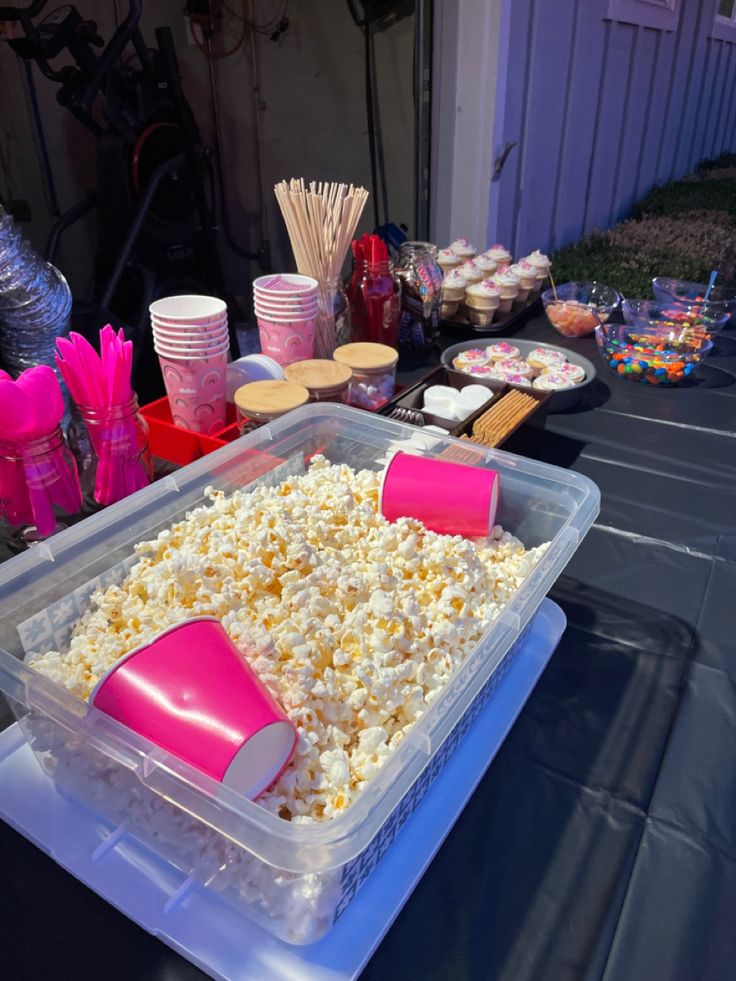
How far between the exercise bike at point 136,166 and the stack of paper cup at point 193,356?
2.94 feet

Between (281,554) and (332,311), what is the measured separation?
69 cm

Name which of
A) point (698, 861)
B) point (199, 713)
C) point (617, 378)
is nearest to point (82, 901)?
point (199, 713)

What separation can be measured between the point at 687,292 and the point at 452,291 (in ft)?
2.07

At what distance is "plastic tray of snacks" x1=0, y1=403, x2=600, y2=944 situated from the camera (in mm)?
391

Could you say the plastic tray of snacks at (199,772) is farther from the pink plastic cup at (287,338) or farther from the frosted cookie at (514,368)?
the frosted cookie at (514,368)

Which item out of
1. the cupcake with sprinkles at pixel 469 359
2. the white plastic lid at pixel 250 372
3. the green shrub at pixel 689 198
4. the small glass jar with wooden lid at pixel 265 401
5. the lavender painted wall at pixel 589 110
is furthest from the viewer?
the green shrub at pixel 689 198

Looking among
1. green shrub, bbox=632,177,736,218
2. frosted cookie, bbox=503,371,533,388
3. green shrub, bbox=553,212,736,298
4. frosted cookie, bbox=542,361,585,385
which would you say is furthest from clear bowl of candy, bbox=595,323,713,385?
green shrub, bbox=632,177,736,218

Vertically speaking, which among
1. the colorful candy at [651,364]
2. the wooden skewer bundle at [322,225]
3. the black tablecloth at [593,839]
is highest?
the wooden skewer bundle at [322,225]

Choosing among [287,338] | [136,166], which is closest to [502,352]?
[287,338]

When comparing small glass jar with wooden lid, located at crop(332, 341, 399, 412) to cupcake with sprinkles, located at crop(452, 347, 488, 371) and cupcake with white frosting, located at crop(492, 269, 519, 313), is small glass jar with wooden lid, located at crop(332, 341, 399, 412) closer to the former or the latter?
cupcake with sprinkles, located at crop(452, 347, 488, 371)

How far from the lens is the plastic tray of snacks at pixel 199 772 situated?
15.4 inches

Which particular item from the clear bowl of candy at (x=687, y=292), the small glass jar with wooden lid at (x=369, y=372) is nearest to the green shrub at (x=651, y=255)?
the clear bowl of candy at (x=687, y=292)

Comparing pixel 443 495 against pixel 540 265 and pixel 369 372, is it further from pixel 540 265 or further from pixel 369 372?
pixel 540 265

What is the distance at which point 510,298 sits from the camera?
1502 millimetres
